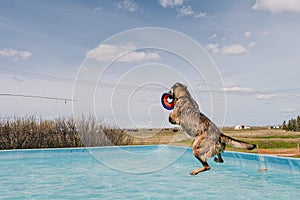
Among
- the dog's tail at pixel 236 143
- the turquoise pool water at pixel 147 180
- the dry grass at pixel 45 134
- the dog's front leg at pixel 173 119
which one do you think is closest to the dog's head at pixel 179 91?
the dog's front leg at pixel 173 119

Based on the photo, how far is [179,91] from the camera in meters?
2.59

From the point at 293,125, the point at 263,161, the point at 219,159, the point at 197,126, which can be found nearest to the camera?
the point at 197,126

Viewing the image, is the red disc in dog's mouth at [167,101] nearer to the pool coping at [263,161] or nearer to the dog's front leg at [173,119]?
the dog's front leg at [173,119]

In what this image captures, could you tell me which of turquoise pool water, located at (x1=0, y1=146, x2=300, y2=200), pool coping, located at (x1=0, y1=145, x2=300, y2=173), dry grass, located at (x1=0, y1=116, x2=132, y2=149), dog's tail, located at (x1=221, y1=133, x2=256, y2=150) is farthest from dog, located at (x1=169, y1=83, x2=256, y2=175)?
dry grass, located at (x1=0, y1=116, x2=132, y2=149)

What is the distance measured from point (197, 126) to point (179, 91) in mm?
315

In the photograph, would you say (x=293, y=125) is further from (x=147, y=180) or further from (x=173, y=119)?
(x=173, y=119)

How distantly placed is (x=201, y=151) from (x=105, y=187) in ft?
31.7

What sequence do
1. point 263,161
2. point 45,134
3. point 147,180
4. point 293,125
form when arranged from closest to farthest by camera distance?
point 147,180
point 263,161
point 45,134
point 293,125

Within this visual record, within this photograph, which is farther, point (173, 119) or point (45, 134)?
point (45, 134)

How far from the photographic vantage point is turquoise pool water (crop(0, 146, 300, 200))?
399 inches

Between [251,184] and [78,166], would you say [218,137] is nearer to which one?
[251,184]

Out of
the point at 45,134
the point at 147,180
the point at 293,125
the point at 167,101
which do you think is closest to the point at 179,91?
the point at 167,101

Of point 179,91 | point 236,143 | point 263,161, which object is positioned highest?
point 179,91

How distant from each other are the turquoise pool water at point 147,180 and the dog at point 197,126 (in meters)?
4.95
